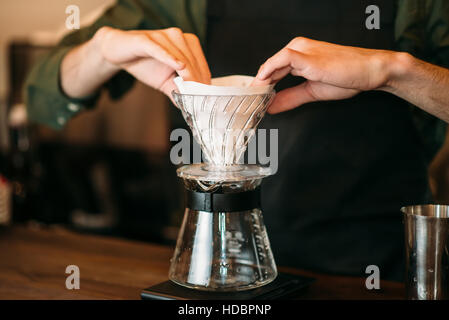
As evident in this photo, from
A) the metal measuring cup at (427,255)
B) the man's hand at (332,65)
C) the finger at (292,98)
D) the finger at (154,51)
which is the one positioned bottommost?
the metal measuring cup at (427,255)

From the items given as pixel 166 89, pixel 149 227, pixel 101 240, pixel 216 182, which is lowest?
pixel 149 227

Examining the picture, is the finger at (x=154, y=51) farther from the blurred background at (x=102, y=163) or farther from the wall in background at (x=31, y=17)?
the wall in background at (x=31, y=17)

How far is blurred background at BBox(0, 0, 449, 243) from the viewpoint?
115 inches

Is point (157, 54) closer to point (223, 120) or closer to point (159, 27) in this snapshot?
point (223, 120)

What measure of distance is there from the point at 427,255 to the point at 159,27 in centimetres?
79

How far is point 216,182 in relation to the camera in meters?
0.89

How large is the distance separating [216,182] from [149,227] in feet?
6.98

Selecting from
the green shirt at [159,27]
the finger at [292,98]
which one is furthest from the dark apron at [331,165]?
the finger at [292,98]

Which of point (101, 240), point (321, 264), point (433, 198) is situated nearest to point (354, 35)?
point (433, 198)

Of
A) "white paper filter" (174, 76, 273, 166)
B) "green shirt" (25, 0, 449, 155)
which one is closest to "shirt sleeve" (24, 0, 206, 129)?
"green shirt" (25, 0, 449, 155)

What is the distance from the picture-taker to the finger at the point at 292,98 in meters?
1.02

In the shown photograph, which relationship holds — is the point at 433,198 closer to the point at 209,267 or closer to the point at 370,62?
the point at 370,62

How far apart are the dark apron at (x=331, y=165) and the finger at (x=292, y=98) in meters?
0.17

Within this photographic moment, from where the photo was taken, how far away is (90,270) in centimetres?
114
